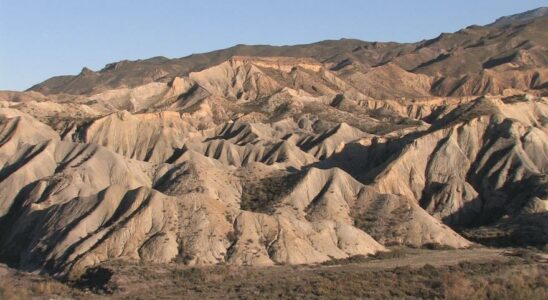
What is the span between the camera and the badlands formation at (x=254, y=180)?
210 ft

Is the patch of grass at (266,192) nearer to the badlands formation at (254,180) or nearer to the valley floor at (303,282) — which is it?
the badlands formation at (254,180)

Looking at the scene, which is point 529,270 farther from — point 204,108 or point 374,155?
point 204,108

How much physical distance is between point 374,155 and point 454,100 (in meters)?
64.2

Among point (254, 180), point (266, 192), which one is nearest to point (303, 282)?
point (266, 192)

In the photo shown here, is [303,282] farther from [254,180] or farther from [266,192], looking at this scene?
[254,180]

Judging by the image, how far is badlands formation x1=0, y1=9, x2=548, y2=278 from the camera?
64125 millimetres

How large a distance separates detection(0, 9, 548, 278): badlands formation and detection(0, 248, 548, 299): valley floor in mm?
2301

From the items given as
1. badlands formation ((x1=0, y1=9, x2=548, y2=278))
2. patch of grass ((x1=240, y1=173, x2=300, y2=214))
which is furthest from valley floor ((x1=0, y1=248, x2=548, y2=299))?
patch of grass ((x1=240, y1=173, x2=300, y2=214))

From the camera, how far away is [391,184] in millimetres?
89562

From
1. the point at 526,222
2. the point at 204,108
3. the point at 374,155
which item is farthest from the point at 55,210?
the point at 204,108

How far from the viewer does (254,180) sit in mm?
85875

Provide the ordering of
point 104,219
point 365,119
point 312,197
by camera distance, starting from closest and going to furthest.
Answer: point 104,219 < point 312,197 < point 365,119

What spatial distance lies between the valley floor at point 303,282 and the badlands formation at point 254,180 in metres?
2.30

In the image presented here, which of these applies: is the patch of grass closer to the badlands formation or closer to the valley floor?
the badlands formation
